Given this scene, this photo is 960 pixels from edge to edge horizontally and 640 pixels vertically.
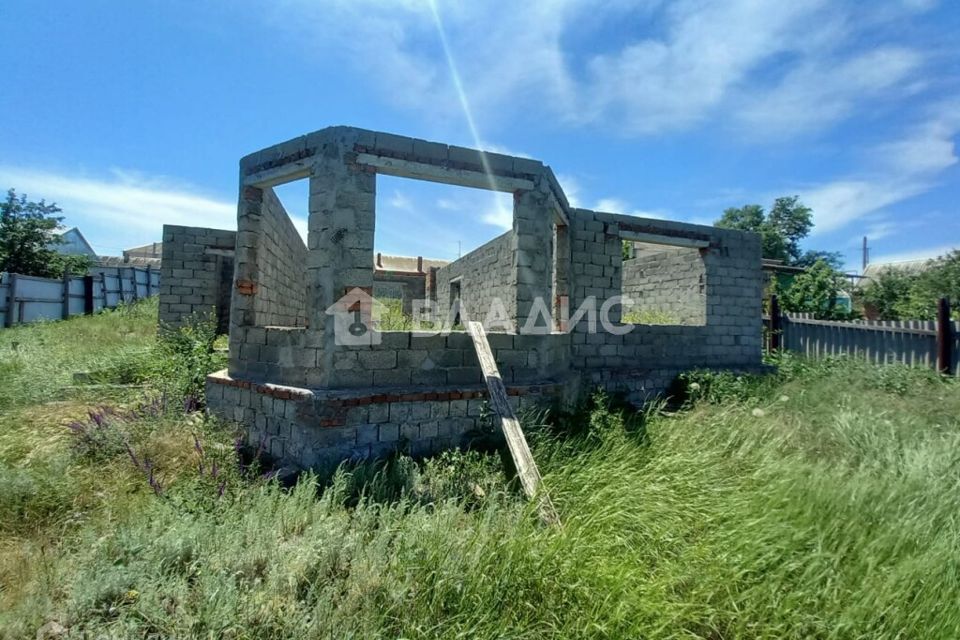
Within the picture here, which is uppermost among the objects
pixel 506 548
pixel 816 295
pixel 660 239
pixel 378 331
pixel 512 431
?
pixel 660 239

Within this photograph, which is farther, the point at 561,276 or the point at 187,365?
the point at 561,276

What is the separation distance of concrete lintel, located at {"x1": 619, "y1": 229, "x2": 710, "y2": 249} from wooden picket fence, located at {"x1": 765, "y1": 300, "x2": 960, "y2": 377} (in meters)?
3.82

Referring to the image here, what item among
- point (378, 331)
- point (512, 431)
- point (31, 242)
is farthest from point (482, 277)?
point (31, 242)

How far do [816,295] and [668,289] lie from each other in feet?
27.9

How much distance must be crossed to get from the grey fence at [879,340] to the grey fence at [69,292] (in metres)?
17.4

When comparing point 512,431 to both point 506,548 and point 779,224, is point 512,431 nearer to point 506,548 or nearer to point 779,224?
point 506,548

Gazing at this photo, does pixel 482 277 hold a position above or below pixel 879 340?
above

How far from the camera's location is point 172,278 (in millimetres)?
9016

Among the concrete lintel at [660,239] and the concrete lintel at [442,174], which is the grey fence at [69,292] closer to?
the concrete lintel at [442,174]

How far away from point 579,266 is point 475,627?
558 cm

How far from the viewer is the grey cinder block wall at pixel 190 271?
8.98 m

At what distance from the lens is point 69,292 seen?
14.2 m

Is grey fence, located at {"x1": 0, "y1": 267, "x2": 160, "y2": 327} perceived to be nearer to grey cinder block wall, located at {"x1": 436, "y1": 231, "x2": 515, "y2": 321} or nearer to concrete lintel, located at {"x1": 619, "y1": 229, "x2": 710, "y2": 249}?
grey cinder block wall, located at {"x1": 436, "y1": 231, "x2": 515, "y2": 321}

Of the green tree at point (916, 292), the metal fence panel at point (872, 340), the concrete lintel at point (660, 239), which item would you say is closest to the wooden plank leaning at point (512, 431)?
the concrete lintel at point (660, 239)
